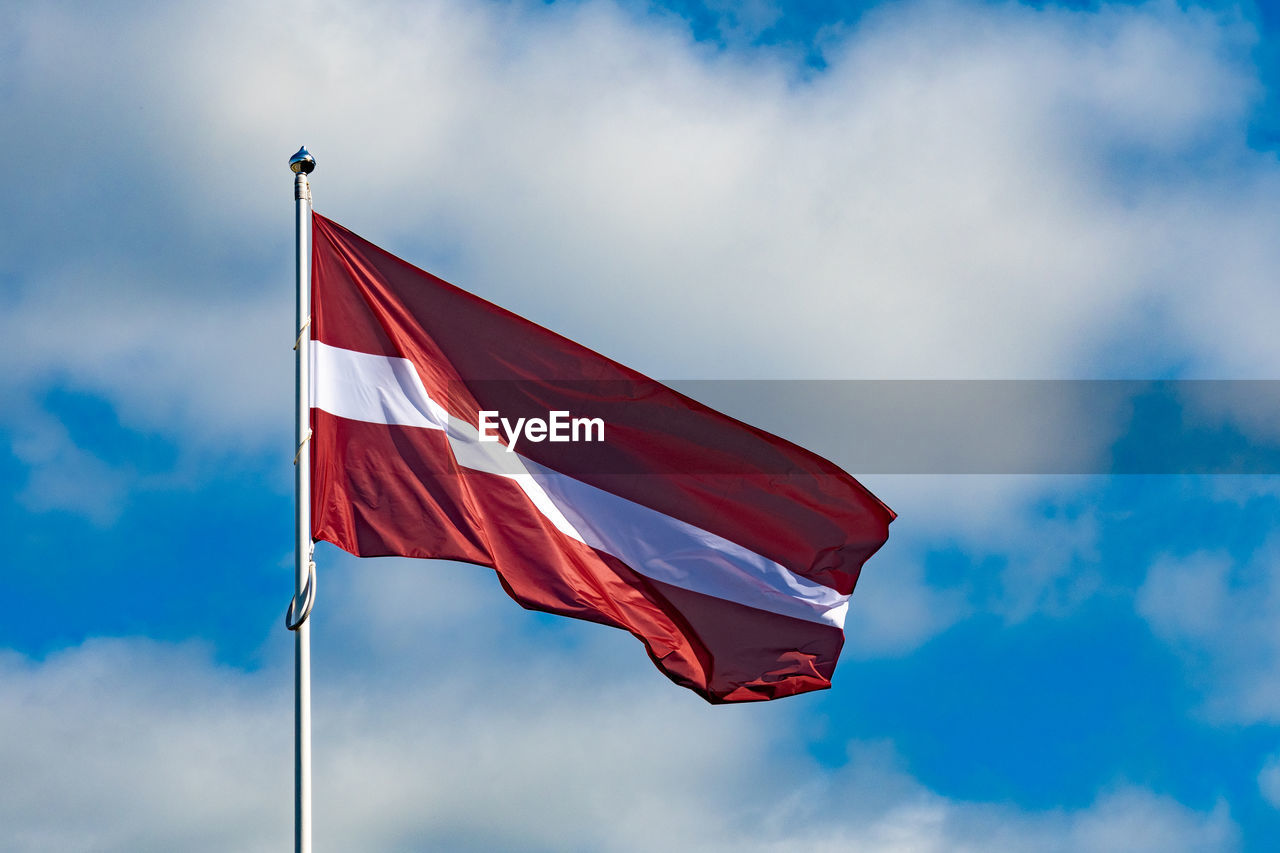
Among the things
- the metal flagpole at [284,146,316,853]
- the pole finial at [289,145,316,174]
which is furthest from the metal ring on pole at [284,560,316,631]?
the pole finial at [289,145,316,174]

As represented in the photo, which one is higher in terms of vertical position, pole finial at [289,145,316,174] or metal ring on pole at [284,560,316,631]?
pole finial at [289,145,316,174]

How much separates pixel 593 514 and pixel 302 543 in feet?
14.9

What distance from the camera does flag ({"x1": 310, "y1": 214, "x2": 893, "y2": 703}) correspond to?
20.5m

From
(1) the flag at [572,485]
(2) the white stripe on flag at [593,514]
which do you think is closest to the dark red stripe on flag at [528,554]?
(1) the flag at [572,485]

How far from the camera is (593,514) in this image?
21.9 m

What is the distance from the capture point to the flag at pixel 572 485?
67.4 feet

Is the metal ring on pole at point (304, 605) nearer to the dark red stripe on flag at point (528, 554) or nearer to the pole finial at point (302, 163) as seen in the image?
the dark red stripe on flag at point (528, 554)

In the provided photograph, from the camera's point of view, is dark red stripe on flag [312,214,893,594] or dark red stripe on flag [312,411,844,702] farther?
dark red stripe on flag [312,214,893,594]

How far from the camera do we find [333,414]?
808 inches

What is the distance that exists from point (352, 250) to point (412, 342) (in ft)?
4.89

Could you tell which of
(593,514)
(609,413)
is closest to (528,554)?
(593,514)

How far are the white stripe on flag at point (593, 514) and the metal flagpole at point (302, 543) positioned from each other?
753 mm

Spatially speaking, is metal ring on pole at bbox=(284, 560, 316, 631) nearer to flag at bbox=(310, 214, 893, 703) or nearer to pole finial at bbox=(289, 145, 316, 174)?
flag at bbox=(310, 214, 893, 703)

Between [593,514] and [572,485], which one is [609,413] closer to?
[572,485]
